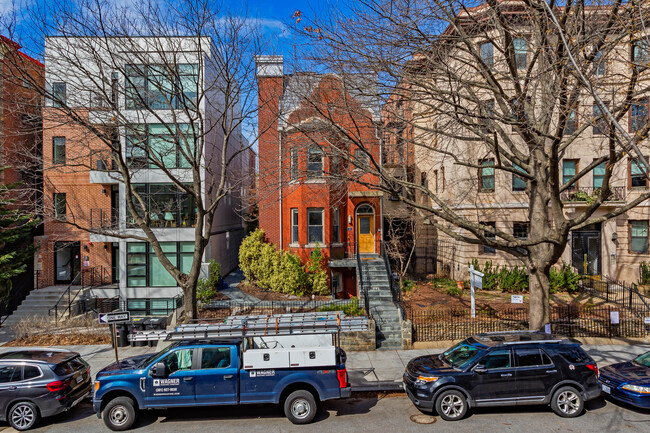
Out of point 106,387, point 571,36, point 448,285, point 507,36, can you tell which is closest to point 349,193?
point 448,285

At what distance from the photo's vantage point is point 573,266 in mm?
21016

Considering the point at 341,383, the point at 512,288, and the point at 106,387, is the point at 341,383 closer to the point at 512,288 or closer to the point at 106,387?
the point at 106,387

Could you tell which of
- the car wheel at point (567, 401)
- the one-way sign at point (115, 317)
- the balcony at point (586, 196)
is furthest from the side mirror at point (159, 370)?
the balcony at point (586, 196)

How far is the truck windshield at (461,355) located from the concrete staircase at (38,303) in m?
18.1

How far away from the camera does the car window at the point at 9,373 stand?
870cm

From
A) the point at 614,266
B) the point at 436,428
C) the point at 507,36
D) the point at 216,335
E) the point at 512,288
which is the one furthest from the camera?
the point at 614,266

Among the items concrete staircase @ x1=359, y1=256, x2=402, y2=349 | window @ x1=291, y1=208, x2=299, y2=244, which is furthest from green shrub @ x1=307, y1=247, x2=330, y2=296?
concrete staircase @ x1=359, y1=256, x2=402, y2=349

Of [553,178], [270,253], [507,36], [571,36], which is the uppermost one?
[507,36]

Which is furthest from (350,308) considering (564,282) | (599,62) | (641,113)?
(641,113)

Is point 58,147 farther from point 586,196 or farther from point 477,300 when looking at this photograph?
point 586,196

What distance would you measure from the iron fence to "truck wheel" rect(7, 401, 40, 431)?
10.3 m

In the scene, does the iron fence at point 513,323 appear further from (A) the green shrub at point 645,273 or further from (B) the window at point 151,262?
(B) the window at point 151,262

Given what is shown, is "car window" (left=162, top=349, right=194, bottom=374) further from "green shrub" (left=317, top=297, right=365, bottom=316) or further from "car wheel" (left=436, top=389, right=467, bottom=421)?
"green shrub" (left=317, top=297, right=365, bottom=316)

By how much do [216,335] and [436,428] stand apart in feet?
16.0
